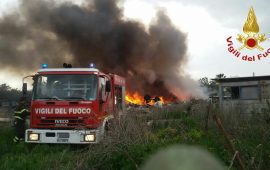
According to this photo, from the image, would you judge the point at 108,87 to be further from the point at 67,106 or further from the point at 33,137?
the point at 33,137

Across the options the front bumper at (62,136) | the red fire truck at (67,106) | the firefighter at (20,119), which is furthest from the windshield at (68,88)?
the firefighter at (20,119)

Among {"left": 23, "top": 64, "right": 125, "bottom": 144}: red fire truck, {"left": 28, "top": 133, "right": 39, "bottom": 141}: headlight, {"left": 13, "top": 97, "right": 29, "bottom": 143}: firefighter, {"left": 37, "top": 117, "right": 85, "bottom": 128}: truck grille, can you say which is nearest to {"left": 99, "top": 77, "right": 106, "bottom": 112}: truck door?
{"left": 23, "top": 64, "right": 125, "bottom": 144}: red fire truck

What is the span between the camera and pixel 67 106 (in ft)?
31.6

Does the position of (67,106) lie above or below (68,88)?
below

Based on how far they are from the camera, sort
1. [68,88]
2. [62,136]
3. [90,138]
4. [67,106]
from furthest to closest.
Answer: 1. [68,88]
2. [67,106]
3. [62,136]
4. [90,138]

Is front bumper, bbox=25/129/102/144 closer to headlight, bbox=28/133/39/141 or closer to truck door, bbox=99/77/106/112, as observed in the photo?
headlight, bbox=28/133/39/141

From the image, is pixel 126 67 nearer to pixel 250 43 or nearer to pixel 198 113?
pixel 250 43

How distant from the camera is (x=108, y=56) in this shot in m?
28.8

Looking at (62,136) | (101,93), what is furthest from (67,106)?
(101,93)

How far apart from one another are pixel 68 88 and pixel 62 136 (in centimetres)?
125

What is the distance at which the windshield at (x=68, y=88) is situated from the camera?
9719 millimetres

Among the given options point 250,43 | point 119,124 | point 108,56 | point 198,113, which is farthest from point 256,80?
point 119,124

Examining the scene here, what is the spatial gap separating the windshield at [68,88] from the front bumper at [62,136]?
88 centimetres

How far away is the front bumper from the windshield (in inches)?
34.5
